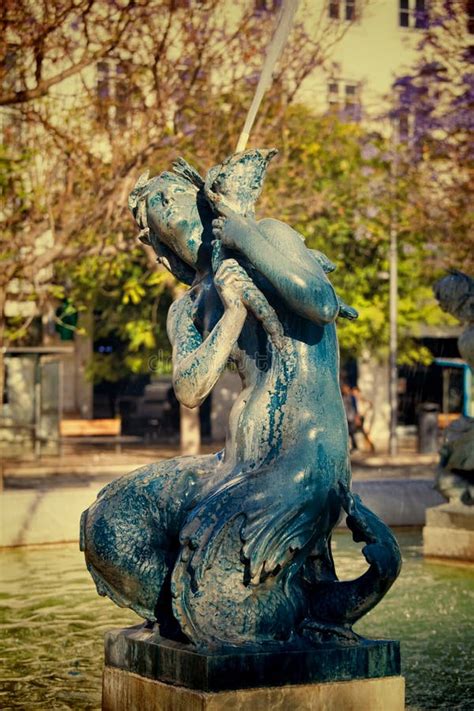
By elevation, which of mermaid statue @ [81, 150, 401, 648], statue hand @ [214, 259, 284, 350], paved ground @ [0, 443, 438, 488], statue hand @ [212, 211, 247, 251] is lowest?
paved ground @ [0, 443, 438, 488]

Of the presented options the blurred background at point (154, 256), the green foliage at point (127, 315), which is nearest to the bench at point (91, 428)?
the blurred background at point (154, 256)

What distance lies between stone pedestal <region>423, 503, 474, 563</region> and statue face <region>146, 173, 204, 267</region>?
608 cm

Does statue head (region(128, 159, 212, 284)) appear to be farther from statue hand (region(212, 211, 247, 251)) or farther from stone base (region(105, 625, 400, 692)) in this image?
stone base (region(105, 625, 400, 692))

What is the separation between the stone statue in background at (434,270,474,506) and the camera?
11617mm

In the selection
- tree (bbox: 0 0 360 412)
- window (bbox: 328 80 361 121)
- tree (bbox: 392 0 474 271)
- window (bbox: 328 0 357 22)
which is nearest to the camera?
tree (bbox: 0 0 360 412)

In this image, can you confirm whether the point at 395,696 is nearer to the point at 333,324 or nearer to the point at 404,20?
the point at 333,324

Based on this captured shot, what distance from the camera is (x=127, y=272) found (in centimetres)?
3644

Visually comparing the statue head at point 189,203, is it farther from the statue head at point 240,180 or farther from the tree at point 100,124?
the tree at point 100,124

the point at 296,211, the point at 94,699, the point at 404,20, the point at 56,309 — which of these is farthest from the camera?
the point at 404,20

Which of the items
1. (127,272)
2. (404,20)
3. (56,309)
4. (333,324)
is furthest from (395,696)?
(404,20)

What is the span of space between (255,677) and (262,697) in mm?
70

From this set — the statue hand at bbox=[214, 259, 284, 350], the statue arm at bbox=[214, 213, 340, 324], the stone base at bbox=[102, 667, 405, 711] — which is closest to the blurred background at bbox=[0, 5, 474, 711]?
the stone base at bbox=[102, 667, 405, 711]

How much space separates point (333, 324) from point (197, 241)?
0.64m

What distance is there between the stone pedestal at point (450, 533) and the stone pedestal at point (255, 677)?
240 inches
